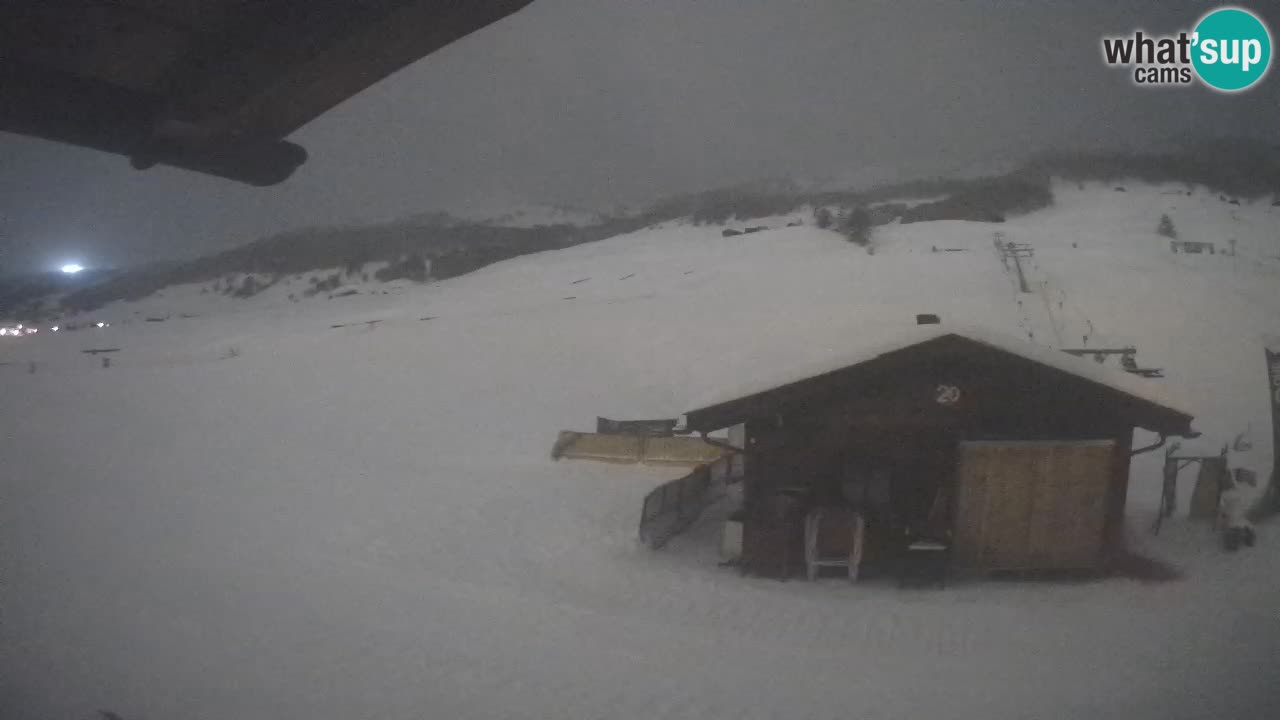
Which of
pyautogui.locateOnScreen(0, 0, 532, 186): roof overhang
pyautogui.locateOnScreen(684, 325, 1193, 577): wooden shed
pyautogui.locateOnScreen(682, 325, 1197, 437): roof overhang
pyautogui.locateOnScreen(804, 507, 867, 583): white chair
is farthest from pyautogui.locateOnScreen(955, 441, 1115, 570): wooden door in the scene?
pyautogui.locateOnScreen(0, 0, 532, 186): roof overhang

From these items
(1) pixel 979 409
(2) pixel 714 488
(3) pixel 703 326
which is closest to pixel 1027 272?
(3) pixel 703 326

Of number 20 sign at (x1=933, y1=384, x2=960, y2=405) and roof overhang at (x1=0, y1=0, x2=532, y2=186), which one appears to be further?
number 20 sign at (x1=933, y1=384, x2=960, y2=405)

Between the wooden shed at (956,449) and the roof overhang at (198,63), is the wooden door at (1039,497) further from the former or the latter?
the roof overhang at (198,63)

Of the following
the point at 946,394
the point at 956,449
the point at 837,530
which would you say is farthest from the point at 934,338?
the point at 837,530

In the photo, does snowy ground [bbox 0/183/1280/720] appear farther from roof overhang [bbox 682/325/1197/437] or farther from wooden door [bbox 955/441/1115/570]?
roof overhang [bbox 682/325/1197/437]

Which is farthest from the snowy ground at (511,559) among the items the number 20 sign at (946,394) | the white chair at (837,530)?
the number 20 sign at (946,394)
